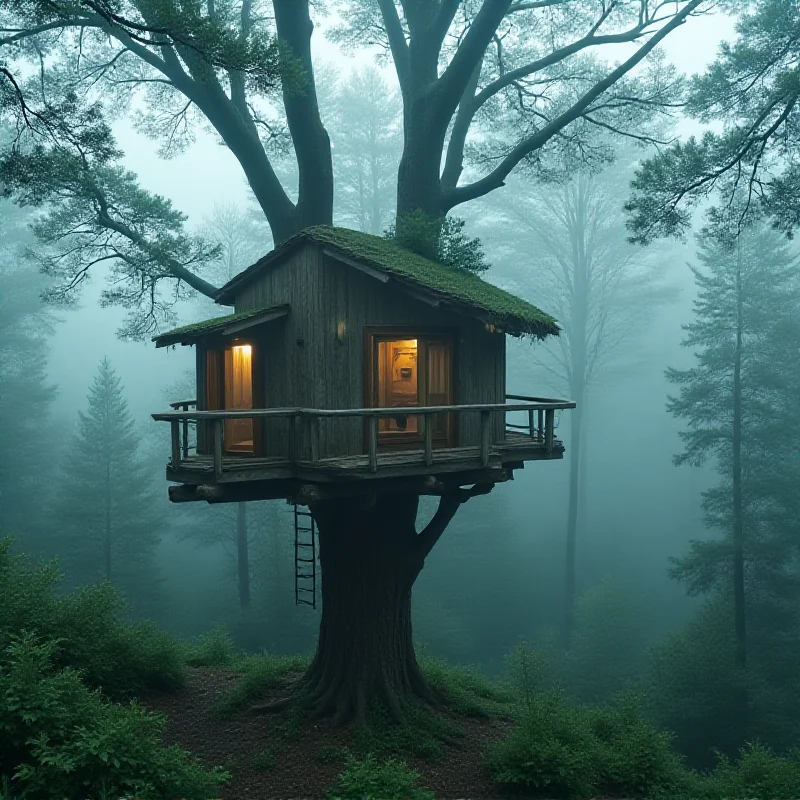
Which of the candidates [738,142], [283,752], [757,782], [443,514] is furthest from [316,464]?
[738,142]

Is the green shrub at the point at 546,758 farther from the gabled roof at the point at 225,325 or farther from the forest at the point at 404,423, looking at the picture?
the gabled roof at the point at 225,325

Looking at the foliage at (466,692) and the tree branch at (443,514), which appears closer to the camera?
the tree branch at (443,514)

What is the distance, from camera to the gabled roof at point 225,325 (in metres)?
10.6

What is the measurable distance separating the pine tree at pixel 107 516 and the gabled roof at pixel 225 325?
2220 centimetres

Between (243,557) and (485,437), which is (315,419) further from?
(243,557)

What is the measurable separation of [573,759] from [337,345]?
689 centimetres

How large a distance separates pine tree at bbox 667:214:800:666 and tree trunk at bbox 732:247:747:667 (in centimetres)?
4

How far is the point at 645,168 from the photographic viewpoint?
13.0 m

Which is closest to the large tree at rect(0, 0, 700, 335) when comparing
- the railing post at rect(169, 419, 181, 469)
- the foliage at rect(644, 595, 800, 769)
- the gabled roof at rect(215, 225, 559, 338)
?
the gabled roof at rect(215, 225, 559, 338)

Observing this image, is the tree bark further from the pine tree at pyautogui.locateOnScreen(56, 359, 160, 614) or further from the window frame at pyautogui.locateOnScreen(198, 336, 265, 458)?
the pine tree at pyautogui.locateOnScreen(56, 359, 160, 614)

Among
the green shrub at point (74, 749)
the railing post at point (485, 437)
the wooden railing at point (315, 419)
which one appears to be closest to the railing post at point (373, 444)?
the wooden railing at point (315, 419)

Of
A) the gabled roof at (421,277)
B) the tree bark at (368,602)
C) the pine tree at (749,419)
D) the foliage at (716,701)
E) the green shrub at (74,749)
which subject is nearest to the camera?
the green shrub at (74,749)

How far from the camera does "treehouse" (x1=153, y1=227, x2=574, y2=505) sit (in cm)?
969

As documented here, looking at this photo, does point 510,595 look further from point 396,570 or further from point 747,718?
point 396,570
